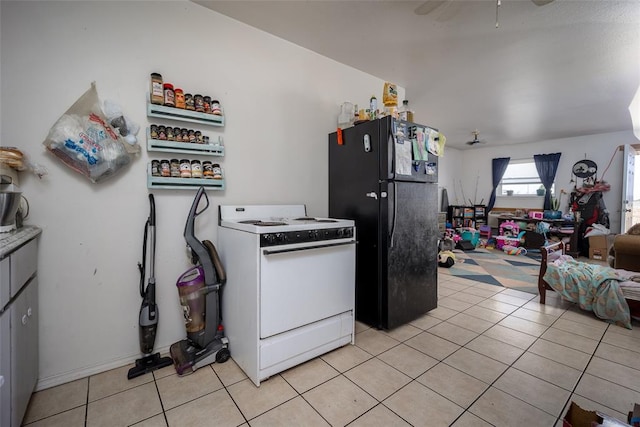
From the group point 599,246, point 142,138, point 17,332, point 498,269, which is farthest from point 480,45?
point 599,246

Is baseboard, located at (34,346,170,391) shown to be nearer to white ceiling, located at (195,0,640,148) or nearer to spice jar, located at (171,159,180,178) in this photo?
spice jar, located at (171,159,180,178)

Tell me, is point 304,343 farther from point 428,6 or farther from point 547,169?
point 547,169

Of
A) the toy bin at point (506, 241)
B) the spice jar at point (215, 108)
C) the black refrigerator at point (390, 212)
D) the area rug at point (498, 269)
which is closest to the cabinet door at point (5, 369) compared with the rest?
the spice jar at point (215, 108)

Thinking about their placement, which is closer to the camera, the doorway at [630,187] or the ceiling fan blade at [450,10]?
the ceiling fan blade at [450,10]

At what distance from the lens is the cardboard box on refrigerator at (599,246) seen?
5.35 metres

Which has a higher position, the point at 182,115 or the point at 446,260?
the point at 182,115

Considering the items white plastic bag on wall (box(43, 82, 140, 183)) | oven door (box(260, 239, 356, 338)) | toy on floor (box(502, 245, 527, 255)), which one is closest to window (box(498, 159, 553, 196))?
toy on floor (box(502, 245, 527, 255))

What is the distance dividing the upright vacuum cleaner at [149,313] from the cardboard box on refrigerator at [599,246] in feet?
24.3

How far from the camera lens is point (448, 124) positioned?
5.44 metres

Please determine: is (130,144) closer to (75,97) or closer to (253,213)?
(75,97)

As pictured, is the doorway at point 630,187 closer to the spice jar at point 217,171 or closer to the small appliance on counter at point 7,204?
the spice jar at point 217,171

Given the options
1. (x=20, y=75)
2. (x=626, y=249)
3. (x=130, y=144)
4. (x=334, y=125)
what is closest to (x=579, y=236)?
(x=626, y=249)

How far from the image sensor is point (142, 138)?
1.88 meters

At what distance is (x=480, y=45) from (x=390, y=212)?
6.21 feet
